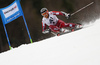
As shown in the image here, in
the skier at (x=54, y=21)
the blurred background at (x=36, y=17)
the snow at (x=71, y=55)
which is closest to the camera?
the snow at (x=71, y=55)

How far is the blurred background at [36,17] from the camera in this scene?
3.82 m

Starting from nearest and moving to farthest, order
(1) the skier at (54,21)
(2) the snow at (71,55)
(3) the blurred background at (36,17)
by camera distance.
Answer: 1. (2) the snow at (71,55)
2. (3) the blurred background at (36,17)
3. (1) the skier at (54,21)

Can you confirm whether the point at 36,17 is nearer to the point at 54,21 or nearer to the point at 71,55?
the point at 54,21

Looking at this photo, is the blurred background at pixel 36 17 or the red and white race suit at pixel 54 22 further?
the red and white race suit at pixel 54 22

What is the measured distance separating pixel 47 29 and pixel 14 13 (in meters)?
1.27

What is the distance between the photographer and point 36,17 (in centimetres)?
426

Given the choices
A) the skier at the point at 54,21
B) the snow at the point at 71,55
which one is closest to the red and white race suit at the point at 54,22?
the skier at the point at 54,21

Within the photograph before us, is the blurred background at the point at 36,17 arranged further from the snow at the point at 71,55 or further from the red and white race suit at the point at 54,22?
the snow at the point at 71,55

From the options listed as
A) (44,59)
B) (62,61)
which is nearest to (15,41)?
(44,59)

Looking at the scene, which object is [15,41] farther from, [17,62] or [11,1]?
[17,62]

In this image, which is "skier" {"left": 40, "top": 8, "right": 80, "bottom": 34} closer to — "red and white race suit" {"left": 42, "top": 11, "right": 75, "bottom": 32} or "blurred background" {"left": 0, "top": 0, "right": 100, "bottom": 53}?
"red and white race suit" {"left": 42, "top": 11, "right": 75, "bottom": 32}

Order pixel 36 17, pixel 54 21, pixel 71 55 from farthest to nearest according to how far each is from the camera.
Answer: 1. pixel 36 17
2. pixel 54 21
3. pixel 71 55

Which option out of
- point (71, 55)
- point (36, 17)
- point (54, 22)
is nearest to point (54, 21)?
Answer: point (54, 22)

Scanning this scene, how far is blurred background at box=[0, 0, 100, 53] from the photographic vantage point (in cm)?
382
